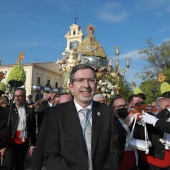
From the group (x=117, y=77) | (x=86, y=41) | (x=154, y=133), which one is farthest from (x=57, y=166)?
(x=86, y=41)

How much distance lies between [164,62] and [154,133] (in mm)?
29672

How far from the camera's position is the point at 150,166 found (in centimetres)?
426

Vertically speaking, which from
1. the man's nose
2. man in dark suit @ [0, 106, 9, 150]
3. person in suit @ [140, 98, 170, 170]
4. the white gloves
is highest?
the man's nose

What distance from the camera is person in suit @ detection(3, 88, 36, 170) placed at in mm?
5527

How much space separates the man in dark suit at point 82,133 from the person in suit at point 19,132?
2980 mm

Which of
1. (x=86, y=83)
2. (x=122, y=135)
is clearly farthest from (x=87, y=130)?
(x=122, y=135)

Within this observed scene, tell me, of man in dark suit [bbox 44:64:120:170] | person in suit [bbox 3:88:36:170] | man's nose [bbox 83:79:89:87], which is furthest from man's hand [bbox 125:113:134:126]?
person in suit [bbox 3:88:36:170]

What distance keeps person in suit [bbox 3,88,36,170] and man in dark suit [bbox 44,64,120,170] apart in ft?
9.78

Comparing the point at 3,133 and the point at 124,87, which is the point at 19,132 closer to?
the point at 3,133

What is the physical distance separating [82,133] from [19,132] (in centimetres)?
327

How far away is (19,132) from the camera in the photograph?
5.71 metres

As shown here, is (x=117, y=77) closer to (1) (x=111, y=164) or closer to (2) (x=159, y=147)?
(2) (x=159, y=147)

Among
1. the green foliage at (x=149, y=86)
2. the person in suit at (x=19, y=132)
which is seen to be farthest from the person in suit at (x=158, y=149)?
the green foliage at (x=149, y=86)

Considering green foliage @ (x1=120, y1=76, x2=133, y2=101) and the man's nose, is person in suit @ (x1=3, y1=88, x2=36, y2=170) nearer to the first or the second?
the man's nose
